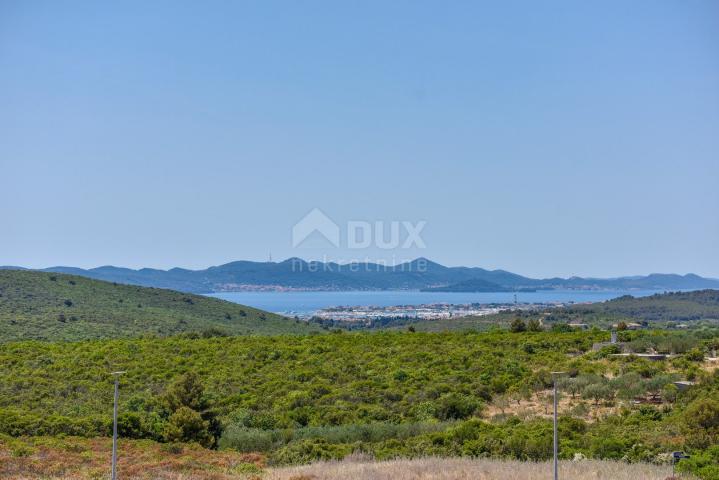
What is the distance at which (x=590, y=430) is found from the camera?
18.9 m

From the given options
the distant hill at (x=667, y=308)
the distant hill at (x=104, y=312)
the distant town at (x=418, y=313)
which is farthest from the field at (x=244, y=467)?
the distant town at (x=418, y=313)

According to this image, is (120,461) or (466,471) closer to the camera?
(466,471)

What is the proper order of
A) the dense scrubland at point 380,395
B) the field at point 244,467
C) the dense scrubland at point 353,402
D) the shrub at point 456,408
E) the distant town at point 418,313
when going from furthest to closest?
the distant town at point 418,313 → the shrub at point 456,408 → the dense scrubland at point 380,395 → the dense scrubland at point 353,402 → the field at point 244,467

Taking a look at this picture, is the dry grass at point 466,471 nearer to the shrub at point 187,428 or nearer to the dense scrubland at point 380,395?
the dense scrubland at point 380,395

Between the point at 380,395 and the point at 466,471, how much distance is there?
1167cm

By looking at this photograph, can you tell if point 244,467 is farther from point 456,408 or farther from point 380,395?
point 380,395

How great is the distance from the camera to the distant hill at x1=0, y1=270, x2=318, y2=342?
161 feet

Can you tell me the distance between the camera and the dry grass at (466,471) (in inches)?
531

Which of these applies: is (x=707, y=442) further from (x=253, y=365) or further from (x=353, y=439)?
(x=253, y=365)

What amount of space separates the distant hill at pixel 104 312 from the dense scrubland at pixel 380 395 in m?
12.7

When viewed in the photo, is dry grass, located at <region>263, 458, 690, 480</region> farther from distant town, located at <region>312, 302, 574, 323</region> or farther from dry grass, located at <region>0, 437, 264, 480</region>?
distant town, located at <region>312, 302, 574, 323</region>

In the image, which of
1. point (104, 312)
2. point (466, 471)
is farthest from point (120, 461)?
point (104, 312)

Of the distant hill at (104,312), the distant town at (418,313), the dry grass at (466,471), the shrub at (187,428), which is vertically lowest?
the distant town at (418,313)

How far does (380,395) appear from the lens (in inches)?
1002
